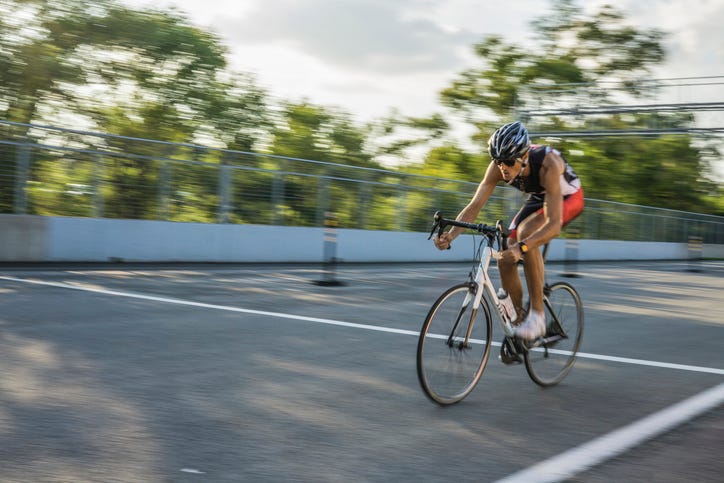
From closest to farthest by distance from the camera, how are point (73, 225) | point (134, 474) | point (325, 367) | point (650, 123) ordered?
1. point (134, 474)
2. point (325, 367)
3. point (73, 225)
4. point (650, 123)

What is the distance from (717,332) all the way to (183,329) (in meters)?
6.07

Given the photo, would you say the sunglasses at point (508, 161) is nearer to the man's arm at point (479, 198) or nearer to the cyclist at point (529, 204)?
the cyclist at point (529, 204)

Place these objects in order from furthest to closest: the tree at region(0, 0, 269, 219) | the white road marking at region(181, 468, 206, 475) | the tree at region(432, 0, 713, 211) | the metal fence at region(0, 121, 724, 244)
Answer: the tree at region(432, 0, 713, 211)
the tree at region(0, 0, 269, 219)
the metal fence at region(0, 121, 724, 244)
the white road marking at region(181, 468, 206, 475)

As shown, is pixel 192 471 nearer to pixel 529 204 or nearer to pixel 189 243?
pixel 529 204

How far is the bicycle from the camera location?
511 centimetres

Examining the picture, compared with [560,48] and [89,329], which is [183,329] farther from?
[560,48]

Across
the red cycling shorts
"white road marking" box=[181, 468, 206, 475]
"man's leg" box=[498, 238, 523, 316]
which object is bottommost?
"white road marking" box=[181, 468, 206, 475]

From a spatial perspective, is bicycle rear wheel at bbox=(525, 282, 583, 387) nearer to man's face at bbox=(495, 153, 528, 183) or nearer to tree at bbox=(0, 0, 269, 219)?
man's face at bbox=(495, 153, 528, 183)

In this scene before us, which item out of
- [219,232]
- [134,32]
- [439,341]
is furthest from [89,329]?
[134,32]

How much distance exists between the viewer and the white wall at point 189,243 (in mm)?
14258

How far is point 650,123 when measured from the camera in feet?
98.8

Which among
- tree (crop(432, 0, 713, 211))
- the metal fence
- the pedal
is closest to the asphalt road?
the pedal

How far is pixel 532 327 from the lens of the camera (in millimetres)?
5660

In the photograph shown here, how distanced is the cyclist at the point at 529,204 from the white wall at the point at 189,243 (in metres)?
10.5
